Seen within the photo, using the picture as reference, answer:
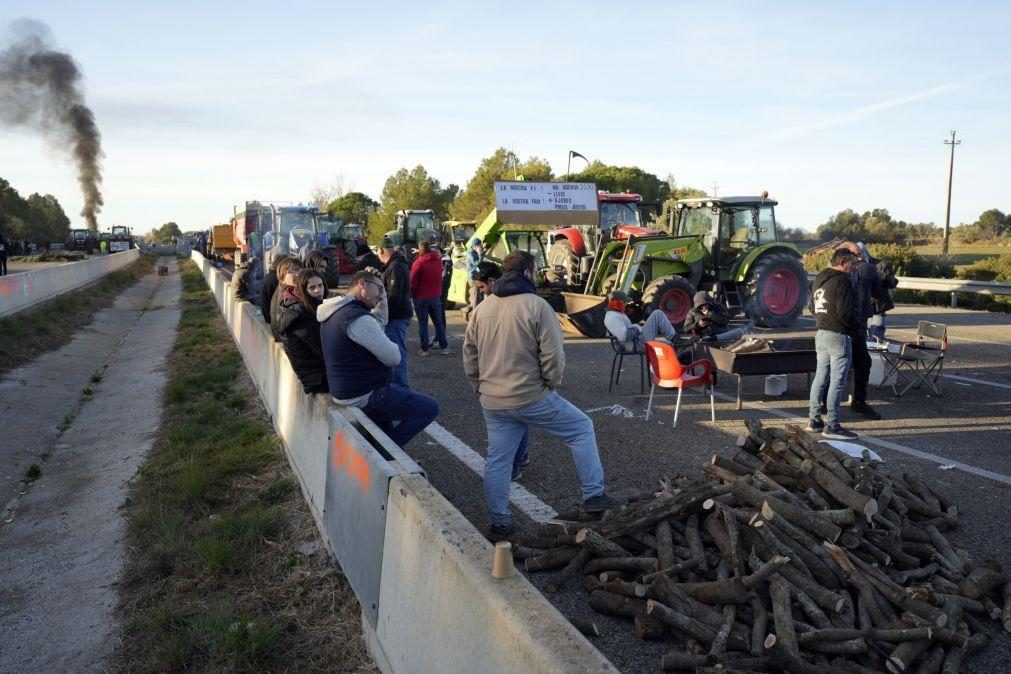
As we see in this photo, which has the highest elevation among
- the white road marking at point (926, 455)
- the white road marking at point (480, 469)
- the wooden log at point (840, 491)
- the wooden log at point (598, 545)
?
the wooden log at point (840, 491)

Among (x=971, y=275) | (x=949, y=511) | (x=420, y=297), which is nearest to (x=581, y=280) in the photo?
(x=420, y=297)

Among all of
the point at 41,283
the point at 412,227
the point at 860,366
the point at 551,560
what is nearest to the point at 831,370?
the point at 860,366

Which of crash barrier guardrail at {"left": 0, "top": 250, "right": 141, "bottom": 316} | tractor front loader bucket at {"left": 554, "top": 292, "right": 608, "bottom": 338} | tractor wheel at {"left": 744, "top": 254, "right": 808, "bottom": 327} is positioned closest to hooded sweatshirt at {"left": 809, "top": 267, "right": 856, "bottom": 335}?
tractor front loader bucket at {"left": 554, "top": 292, "right": 608, "bottom": 338}

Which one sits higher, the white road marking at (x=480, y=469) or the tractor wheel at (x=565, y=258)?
the tractor wheel at (x=565, y=258)

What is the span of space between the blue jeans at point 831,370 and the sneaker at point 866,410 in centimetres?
83

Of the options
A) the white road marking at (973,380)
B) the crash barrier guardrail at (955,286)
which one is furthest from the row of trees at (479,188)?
the white road marking at (973,380)

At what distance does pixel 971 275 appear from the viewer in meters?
23.8

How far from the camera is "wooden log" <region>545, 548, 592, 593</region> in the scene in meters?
4.37

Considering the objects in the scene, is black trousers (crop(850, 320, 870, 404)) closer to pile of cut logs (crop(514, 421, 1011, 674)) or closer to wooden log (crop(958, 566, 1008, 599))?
pile of cut logs (crop(514, 421, 1011, 674))

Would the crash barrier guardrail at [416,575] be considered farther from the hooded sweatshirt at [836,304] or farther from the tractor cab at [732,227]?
the tractor cab at [732,227]

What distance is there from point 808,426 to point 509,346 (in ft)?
13.6

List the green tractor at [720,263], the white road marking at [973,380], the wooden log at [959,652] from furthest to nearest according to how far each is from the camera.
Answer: the green tractor at [720,263] → the white road marking at [973,380] → the wooden log at [959,652]

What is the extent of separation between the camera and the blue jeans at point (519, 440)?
16.6ft

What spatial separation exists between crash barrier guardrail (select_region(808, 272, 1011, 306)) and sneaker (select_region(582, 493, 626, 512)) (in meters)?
15.8
